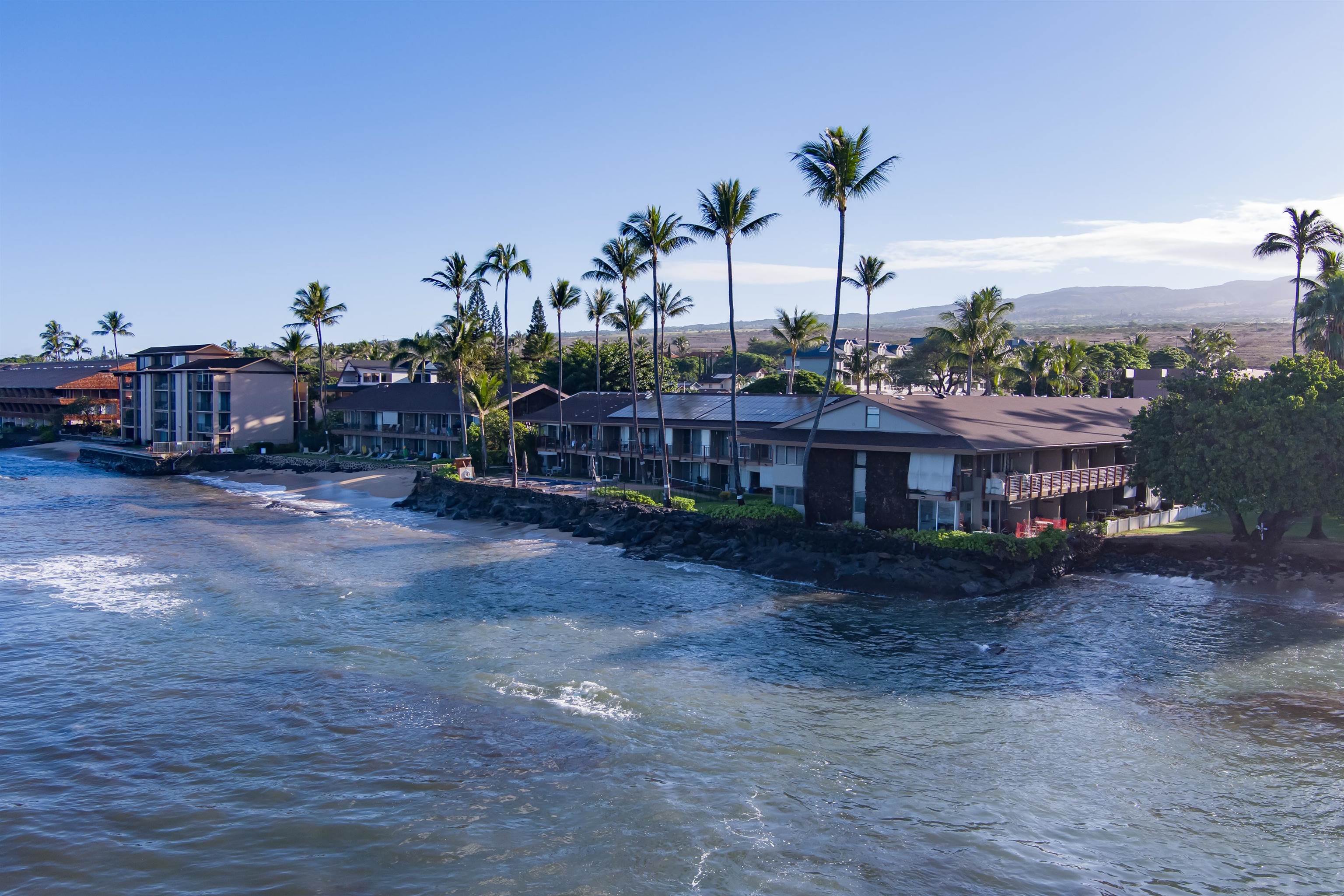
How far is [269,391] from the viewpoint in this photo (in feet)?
330

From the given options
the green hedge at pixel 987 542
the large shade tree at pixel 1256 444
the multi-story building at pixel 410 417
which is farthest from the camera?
the multi-story building at pixel 410 417

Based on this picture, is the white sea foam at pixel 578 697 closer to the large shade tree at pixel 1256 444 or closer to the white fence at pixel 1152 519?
the large shade tree at pixel 1256 444

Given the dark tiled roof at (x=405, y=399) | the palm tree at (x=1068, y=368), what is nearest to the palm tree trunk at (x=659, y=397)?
the dark tiled roof at (x=405, y=399)

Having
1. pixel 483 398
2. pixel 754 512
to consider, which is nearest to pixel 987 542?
pixel 754 512

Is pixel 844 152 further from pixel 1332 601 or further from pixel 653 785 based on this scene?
pixel 653 785

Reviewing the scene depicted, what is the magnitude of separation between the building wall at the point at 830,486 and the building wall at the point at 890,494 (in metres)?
1.08

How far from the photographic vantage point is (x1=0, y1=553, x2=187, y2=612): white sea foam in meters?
36.0

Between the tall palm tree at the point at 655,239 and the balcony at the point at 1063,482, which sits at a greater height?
the tall palm tree at the point at 655,239

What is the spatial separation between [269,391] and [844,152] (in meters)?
76.9

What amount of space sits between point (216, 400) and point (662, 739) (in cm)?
9135

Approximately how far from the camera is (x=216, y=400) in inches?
3875

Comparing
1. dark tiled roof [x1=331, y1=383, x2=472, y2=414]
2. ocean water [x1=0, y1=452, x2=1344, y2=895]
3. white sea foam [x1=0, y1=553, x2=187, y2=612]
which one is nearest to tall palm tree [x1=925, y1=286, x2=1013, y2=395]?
ocean water [x1=0, y1=452, x2=1344, y2=895]

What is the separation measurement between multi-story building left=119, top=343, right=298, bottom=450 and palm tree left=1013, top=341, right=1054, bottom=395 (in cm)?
7753

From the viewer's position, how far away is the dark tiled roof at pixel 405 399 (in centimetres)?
8751
